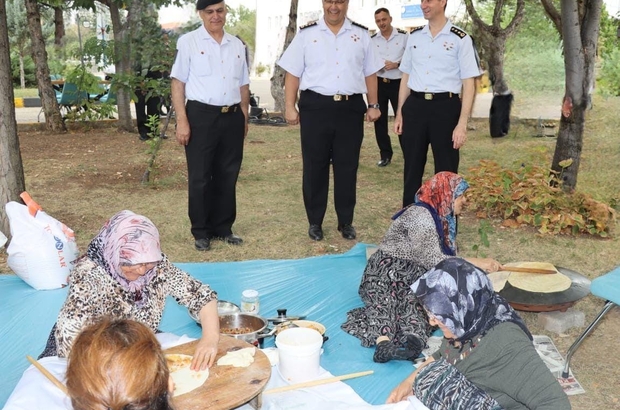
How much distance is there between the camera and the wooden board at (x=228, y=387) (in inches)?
79.2

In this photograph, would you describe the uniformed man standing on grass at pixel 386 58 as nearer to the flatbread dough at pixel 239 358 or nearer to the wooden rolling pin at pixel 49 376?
the flatbread dough at pixel 239 358

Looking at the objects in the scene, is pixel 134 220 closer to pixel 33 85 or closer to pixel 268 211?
pixel 268 211

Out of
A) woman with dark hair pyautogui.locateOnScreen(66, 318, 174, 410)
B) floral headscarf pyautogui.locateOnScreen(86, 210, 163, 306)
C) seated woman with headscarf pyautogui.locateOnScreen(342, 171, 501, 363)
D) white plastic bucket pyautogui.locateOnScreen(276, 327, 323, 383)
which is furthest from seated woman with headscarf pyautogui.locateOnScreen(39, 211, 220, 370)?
seated woman with headscarf pyautogui.locateOnScreen(342, 171, 501, 363)

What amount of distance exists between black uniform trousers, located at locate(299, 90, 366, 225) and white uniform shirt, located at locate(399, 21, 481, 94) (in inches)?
19.0

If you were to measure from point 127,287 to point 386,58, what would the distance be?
5.33 metres

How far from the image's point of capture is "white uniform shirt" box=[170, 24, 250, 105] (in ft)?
14.3

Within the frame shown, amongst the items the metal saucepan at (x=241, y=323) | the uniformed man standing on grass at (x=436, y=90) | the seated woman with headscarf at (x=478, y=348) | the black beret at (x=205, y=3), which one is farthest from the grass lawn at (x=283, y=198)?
the black beret at (x=205, y=3)

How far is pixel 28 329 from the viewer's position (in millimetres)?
3303

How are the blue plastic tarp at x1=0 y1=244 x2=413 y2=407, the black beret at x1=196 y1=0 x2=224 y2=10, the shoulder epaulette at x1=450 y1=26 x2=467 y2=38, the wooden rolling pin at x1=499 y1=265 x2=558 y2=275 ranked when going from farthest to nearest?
the shoulder epaulette at x1=450 y1=26 x2=467 y2=38 < the black beret at x1=196 y1=0 x2=224 y2=10 < the wooden rolling pin at x1=499 y1=265 x2=558 y2=275 < the blue plastic tarp at x1=0 y1=244 x2=413 y2=407

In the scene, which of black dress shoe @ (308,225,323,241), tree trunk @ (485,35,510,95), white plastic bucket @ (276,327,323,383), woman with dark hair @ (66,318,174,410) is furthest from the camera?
tree trunk @ (485,35,510,95)

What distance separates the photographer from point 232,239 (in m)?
4.70

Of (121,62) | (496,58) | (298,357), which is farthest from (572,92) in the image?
(121,62)

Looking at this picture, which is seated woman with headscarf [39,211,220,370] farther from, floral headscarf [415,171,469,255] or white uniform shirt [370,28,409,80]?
white uniform shirt [370,28,409,80]

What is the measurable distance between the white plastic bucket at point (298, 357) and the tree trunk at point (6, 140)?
262cm
